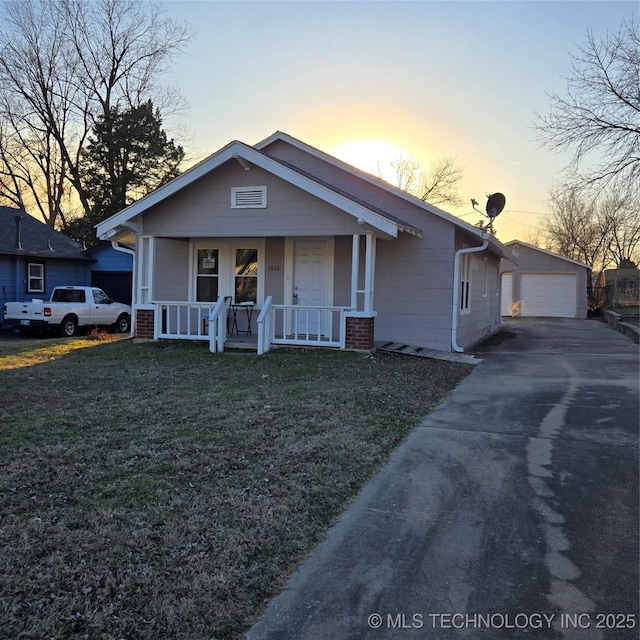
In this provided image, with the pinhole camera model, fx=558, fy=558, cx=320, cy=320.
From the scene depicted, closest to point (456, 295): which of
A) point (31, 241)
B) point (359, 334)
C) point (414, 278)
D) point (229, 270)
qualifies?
point (414, 278)

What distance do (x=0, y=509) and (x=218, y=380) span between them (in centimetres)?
499

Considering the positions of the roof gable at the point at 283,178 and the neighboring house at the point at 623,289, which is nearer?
the roof gable at the point at 283,178

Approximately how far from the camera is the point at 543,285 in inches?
1181

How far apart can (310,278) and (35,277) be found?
508 inches

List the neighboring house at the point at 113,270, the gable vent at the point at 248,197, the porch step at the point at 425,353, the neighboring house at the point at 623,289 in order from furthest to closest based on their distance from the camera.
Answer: the neighboring house at the point at 623,289 → the neighboring house at the point at 113,270 → the gable vent at the point at 248,197 → the porch step at the point at 425,353

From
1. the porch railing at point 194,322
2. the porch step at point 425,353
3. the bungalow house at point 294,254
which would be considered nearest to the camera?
the bungalow house at point 294,254

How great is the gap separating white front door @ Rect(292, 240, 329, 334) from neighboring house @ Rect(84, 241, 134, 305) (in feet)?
39.0

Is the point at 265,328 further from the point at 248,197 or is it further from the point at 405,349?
the point at 405,349

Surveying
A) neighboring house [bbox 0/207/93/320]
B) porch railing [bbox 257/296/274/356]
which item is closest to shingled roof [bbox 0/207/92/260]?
neighboring house [bbox 0/207/93/320]

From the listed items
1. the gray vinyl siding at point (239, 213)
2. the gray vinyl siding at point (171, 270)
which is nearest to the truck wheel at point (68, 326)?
the gray vinyl siding at point (171, 270)

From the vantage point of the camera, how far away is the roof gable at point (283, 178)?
10.5 meters

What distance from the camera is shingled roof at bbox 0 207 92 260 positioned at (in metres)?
19.8

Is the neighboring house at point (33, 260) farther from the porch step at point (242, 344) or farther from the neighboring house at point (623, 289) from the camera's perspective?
the neighboring house at point (623, 289)

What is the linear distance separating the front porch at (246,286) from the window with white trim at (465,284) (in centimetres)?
272
